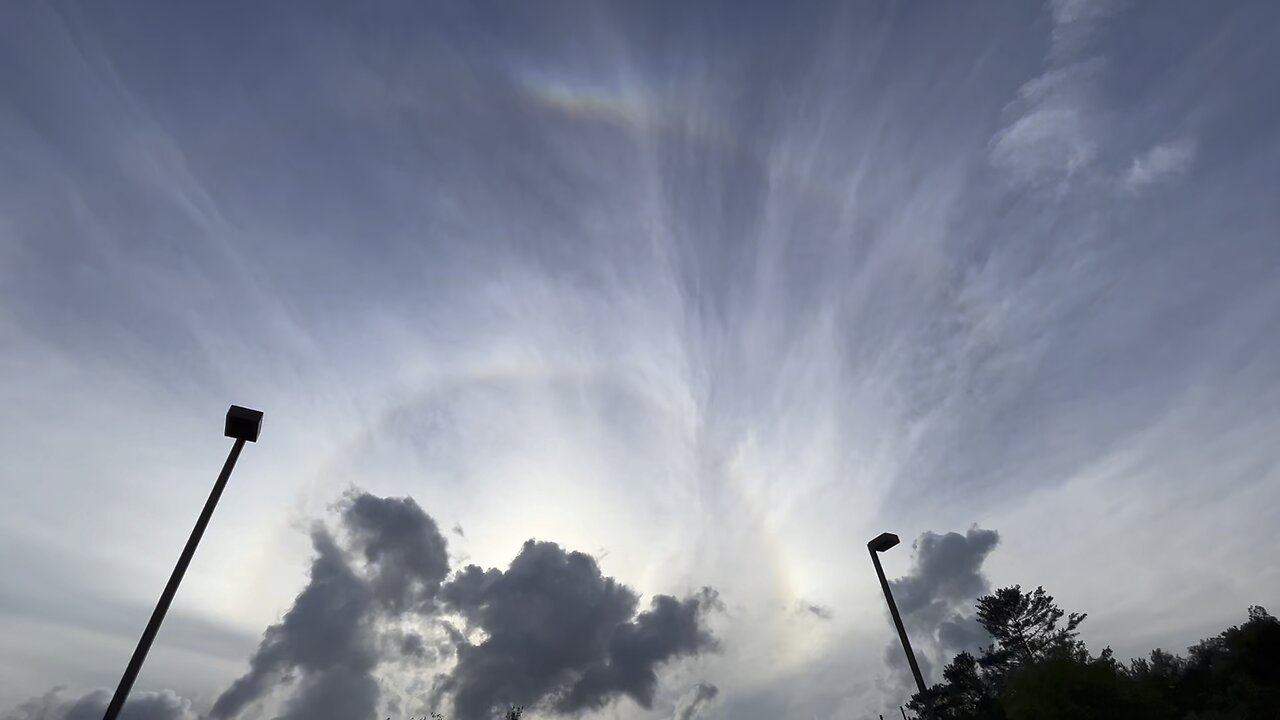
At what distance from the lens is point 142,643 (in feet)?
29.9

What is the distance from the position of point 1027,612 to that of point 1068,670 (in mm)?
48138

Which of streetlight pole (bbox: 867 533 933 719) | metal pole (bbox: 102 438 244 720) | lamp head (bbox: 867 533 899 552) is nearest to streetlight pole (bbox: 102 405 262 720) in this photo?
metal pole (bbox: 102 438 244 720)

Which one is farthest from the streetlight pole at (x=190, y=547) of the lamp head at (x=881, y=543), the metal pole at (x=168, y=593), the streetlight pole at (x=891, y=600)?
the lamp head at (x=881, y=543)

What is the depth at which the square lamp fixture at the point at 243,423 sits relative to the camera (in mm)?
11703

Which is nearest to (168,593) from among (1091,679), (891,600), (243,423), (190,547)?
(190,547)

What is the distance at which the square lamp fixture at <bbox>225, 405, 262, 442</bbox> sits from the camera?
11.7 meters

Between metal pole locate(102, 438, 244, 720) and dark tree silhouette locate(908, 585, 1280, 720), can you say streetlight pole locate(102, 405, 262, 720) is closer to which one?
metal pole locate(102, 438, 244, 720)

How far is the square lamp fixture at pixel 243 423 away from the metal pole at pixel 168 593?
15 centimetres

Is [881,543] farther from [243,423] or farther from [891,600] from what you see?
[243,423]

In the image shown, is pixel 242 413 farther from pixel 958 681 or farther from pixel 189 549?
pixel 958 681

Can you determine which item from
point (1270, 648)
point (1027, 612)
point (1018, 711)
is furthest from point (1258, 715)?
point (1018, 711)

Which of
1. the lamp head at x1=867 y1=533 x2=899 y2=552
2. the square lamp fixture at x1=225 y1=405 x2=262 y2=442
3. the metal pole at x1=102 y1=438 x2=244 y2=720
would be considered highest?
the square lamp fixture at x1=225 y1=405 x2=262 y2=442

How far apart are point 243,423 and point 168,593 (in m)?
3.26

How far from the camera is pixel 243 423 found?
11766 mm
